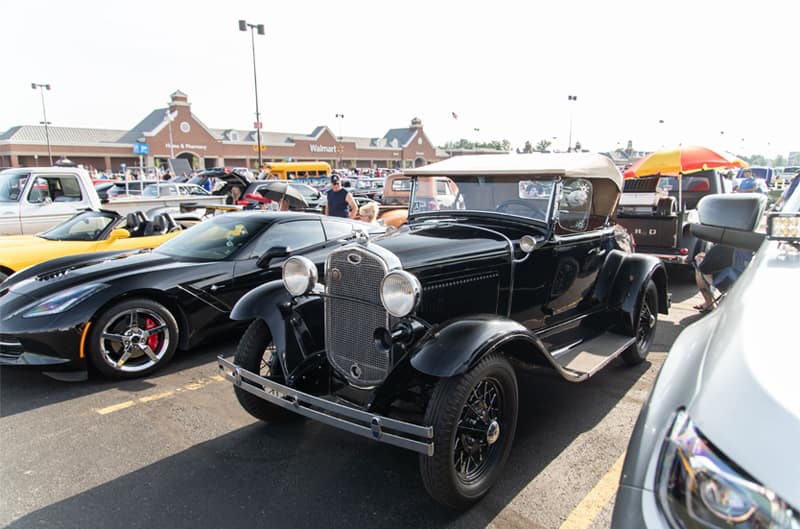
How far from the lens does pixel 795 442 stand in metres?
1.10

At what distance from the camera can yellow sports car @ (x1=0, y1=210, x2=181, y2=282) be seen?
21.4 ft

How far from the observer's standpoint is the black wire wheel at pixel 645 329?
4.78 meters

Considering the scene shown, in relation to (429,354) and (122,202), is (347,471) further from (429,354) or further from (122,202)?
(122,202)

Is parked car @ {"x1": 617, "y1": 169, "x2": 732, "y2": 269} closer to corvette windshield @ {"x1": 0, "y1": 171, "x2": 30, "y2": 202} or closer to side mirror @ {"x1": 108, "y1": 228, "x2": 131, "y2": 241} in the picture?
side mirror @ {"x1": 108, "y1": 228, "x2": 131, "y2": 241}

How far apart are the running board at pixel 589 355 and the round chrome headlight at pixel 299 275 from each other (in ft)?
5.54

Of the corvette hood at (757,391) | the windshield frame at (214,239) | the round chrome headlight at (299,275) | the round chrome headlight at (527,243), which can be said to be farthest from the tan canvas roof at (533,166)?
the corvette hood at (757,391)

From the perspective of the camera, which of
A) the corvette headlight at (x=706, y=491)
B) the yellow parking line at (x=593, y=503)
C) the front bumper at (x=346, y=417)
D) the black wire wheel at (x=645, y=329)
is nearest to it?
the corvette headlight at (x=706, y=491)

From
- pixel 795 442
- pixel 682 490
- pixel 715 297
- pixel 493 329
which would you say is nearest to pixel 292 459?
pixel 493 329

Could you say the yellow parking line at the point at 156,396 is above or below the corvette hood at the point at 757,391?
below

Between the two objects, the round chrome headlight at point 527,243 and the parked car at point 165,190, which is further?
the parked car at point 165,190

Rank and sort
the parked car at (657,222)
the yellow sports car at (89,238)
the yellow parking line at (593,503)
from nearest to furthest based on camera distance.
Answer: the yellow parking line at (593,503)
the yellow sports car at (89,238)
the parked car at (657,222)

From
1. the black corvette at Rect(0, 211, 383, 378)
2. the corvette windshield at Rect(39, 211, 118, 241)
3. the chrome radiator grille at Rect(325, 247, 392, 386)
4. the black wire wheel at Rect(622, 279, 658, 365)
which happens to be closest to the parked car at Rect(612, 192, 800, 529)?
the chrome radiator grille at Rect(325, 247, 392, 386)

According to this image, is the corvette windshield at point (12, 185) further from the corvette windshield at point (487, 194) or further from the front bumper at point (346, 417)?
the front bumper at point (346, 417)

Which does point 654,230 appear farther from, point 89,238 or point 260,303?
point 89,238
